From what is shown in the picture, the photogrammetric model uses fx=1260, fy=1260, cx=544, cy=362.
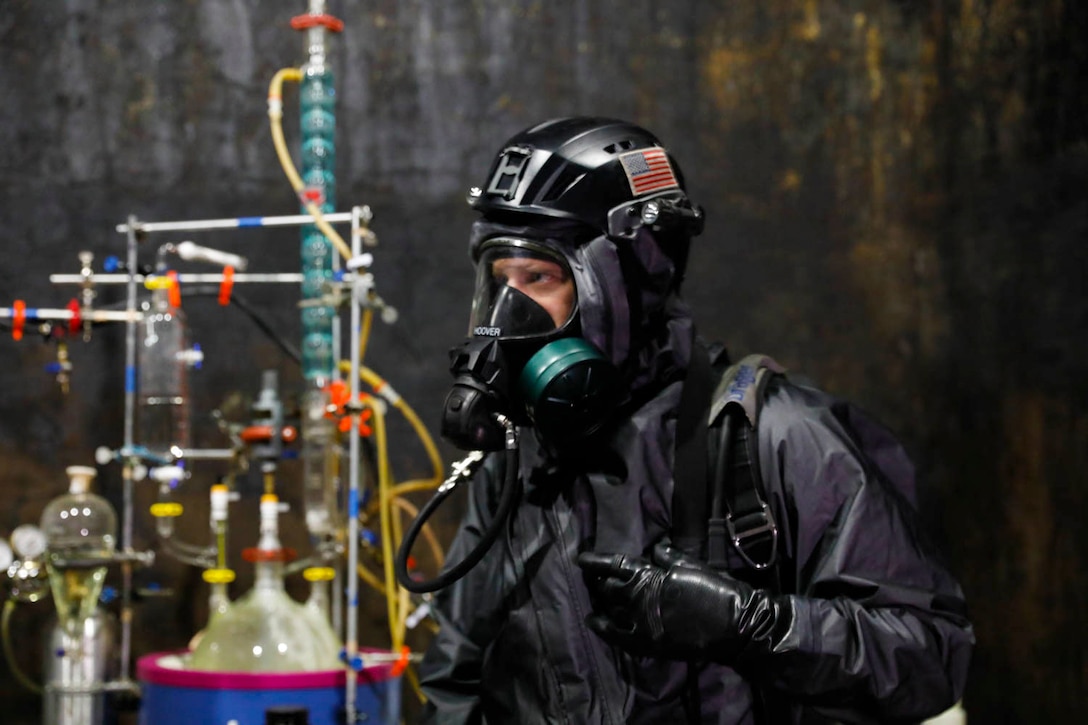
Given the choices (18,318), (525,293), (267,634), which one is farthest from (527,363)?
(18,318)

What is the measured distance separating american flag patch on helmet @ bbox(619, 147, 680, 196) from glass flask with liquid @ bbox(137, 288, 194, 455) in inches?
75.6

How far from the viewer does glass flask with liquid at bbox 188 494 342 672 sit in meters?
3.17

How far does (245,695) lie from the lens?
2.99 m

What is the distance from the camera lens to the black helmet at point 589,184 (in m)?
2.06

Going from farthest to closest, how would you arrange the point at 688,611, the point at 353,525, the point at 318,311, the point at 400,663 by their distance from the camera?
the point at 318,311 → the point at 400,663 → the point at 353,525 → the point at 688,611

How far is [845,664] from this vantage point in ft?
5.74

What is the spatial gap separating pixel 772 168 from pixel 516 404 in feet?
8.37

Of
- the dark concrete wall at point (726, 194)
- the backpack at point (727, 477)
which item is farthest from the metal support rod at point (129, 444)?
the backpack at point (727, 477)

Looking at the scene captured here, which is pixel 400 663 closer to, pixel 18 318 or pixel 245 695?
pixel 245 695

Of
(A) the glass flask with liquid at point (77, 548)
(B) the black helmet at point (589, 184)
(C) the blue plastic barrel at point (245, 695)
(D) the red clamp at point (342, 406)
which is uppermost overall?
(B) the black helmet at point (589, 184)

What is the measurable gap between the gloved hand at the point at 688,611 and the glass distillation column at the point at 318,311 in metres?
1.76

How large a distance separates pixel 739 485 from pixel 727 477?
22 mm

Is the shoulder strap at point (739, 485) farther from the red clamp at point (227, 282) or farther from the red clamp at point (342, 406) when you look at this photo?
the red clamp at point (227, 282)

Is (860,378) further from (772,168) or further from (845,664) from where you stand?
(845,664)
